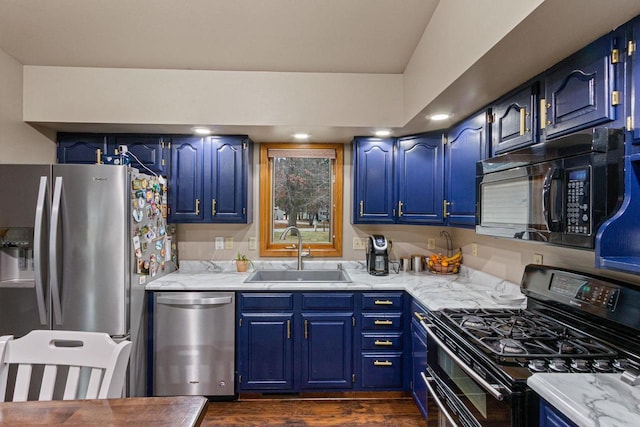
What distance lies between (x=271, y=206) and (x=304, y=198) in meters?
0.32

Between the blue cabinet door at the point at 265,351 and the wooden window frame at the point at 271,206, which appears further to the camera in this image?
the wooden window frame at the point at 271,206

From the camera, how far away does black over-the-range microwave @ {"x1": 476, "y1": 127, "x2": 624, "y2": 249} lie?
1.12 meters

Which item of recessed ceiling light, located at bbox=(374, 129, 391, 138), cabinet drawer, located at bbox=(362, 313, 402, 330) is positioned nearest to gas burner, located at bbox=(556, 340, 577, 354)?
cabinet drawer, located at bbox=(362, 313, 402, 330)

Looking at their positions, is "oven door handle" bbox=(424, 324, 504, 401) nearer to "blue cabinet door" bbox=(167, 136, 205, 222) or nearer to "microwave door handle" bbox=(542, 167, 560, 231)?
"microwave door handle" bbox=(542, 167, 560, 231)

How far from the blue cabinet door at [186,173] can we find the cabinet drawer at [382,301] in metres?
1.56

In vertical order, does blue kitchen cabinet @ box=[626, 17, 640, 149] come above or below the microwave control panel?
above

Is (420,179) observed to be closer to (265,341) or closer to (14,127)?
(265,341)

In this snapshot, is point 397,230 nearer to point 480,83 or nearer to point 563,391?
point 480,83

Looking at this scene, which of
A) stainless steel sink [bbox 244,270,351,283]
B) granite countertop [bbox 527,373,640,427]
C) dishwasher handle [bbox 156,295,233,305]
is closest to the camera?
granite countertop [bbox 527,373,640,427]

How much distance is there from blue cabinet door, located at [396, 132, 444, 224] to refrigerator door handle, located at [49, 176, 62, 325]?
94.0 inches

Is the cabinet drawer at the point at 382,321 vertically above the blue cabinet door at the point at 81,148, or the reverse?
the blue cabinet door at the point at 81,148

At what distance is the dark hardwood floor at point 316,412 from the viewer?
2.29m

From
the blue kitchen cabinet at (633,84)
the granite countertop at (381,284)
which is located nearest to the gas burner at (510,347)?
the granite countertop at (381,284)

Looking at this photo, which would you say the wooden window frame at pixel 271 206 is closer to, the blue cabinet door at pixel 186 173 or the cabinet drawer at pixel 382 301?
the blue cabinet door at pixel 186 173
